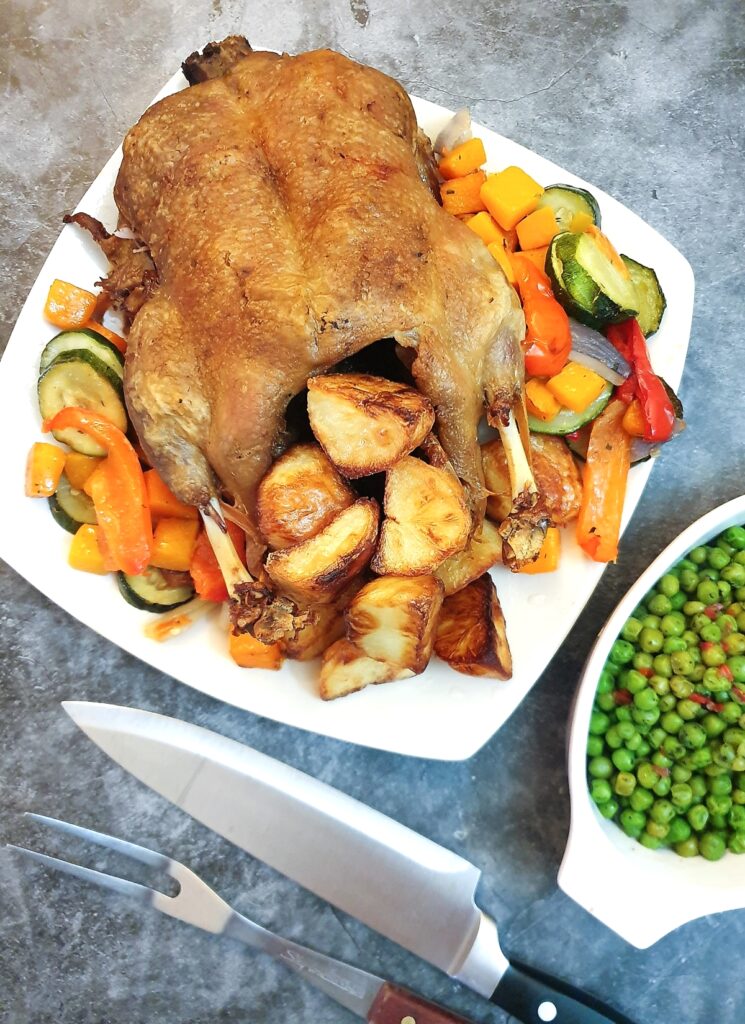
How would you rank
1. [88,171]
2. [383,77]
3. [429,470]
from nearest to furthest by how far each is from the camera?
[429,470] < [383,77] < [88,171]

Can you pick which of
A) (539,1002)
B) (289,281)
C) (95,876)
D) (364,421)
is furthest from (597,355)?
(95,876)

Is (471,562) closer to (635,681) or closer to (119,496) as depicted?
(635,681)

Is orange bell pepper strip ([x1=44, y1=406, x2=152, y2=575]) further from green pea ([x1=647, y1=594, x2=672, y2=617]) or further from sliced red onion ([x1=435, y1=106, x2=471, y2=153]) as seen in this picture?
green pea ([x1=647, y1=594, x2=672, y2=617])

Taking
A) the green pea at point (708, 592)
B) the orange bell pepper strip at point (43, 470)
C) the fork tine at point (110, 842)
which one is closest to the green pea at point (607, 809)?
the green pea at point (708, 592)

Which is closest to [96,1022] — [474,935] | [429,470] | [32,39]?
[474,935]

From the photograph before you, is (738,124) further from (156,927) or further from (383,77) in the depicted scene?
(156,927)
